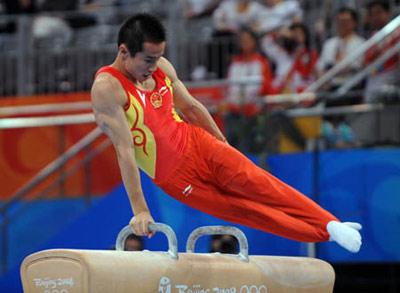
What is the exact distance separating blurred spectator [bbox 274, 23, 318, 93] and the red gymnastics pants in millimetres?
4698

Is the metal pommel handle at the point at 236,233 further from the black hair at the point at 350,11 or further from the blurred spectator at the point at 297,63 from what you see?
the black hair at the point at 350,11

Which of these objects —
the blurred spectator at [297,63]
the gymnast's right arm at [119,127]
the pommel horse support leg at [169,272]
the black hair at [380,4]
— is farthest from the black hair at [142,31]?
the black hair at [380,4]

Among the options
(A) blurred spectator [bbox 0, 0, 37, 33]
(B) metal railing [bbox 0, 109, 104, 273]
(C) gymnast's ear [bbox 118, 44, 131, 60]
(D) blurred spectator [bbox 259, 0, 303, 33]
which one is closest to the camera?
(C) gymnast's ear [bbox 118, 44, 131, 60]

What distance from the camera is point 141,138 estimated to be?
634 centimetres

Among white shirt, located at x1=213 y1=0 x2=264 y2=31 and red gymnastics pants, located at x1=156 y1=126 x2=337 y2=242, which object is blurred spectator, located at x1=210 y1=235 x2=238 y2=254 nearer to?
red gymnastics pants, located at x1=156 y1=126 x2=337 y2=242

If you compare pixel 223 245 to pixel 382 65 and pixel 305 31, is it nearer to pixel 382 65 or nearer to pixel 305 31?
pixel 382 65

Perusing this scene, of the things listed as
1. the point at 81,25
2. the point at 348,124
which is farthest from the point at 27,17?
the point at 348,124

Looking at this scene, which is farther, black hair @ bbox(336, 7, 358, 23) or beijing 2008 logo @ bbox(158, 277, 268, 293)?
black hair @ bbox(336, 7, 358, 23)

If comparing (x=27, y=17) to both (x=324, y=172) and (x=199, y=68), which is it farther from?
(x=324, y=172)

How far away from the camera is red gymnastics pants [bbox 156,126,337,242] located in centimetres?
631

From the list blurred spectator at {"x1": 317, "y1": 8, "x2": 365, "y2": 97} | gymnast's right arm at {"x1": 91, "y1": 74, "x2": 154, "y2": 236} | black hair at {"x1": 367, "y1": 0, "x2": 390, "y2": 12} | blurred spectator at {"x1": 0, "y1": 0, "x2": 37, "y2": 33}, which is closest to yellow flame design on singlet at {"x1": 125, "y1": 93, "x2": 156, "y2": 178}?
gymnast's right arm at {"x1": 91, "y1": 74, "x2": 154, "y2": 236}

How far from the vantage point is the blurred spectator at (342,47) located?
35.3 ft

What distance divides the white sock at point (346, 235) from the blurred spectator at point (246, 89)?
13.4 feet

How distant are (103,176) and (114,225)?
1.72 ft
